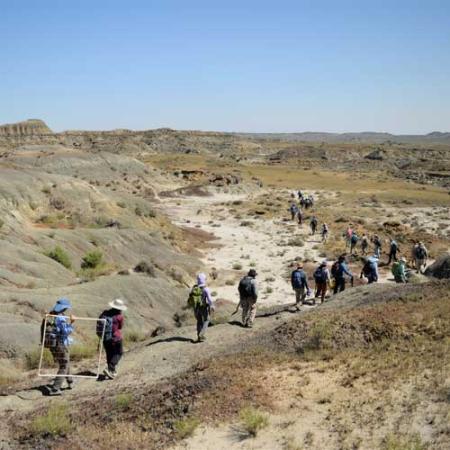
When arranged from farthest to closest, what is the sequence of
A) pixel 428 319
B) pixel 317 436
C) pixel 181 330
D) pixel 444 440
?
pixel 181 330 → pixel 428 319 → pixel 317 436 → pixel 444 440

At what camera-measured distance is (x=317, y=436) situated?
8.21 metres

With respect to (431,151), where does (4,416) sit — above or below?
below

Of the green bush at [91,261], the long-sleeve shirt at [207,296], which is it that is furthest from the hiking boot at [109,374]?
the green bush at [91,261]

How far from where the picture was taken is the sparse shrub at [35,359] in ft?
41.1

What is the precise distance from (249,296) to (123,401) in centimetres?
569

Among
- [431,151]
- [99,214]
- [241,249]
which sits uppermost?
[431,151]

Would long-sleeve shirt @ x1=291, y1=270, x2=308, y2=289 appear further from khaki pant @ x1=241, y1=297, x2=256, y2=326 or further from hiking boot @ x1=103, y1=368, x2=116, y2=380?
hiking boot @ x1=103, y1=368, x2=116, y2=380

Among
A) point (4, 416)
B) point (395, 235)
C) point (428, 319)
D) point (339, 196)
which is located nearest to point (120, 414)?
point (4, 416)

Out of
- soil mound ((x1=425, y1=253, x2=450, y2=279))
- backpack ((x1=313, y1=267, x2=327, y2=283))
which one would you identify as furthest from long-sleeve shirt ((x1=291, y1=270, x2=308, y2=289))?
soil mound ((x1=425, y1=253, x2=450, y2=279))

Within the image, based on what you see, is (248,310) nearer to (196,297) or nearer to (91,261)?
(196,297)

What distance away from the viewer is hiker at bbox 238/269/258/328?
14.5 meters

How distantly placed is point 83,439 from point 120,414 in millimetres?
874

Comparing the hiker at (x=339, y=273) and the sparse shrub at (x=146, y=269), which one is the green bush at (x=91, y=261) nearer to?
the sparse shrub at (x=146, y=269)

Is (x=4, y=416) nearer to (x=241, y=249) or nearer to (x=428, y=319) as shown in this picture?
(x=428, y=319)
